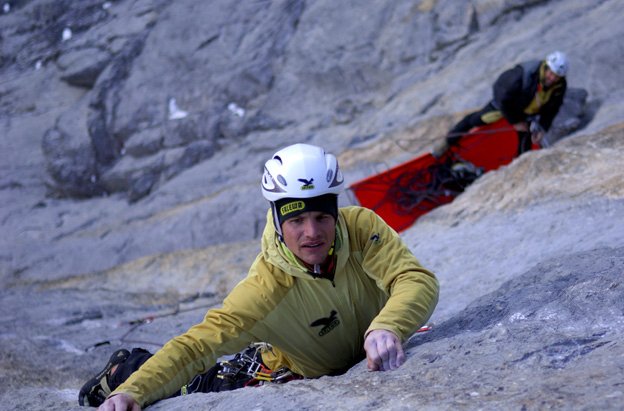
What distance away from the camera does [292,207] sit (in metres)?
3.00

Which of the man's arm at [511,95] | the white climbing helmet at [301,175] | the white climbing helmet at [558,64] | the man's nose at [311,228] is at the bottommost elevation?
the man's arm at [511,95]

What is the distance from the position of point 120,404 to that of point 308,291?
0.94 metres

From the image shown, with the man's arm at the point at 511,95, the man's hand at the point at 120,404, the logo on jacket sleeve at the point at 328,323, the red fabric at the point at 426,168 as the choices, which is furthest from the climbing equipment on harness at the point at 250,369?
the man's arm at the point at 511,95

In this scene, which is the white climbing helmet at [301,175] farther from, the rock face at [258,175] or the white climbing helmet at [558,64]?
the white climbing helmet at [558,64]

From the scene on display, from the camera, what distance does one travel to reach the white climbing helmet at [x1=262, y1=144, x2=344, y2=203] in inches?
117

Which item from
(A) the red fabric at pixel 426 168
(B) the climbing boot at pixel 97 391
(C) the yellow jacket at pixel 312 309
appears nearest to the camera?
(C) the yellow jacket at pixel 312 309

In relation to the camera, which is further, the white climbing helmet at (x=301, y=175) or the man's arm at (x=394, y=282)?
the white climbing helmet at (x=301, y=175)

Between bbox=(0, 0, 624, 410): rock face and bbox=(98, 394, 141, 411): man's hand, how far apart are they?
352mm

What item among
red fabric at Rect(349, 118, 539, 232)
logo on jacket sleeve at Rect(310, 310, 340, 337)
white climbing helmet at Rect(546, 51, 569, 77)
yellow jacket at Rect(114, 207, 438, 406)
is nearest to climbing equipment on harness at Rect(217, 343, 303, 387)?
yellow jacket at Rect(114, 207, 438, 406)

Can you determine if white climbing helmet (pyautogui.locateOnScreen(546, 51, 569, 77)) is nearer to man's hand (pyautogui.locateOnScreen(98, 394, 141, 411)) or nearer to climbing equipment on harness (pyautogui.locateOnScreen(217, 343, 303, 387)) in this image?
climbing equipment on harness (pyautogui.locateOnScreen(217, 343, 303, 387))

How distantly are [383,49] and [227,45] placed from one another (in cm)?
329

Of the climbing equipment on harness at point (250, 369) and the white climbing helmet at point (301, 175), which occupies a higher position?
the white climbing helmet at point (301, 175)

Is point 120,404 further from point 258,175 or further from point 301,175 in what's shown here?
point 258,175

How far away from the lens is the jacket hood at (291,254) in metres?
2.99
